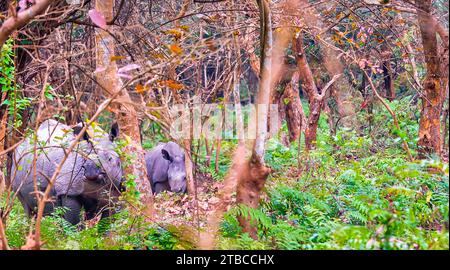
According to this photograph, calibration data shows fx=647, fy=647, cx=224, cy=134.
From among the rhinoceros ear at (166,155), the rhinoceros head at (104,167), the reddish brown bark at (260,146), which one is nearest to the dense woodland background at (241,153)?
the reddish brown bark at (260,146)

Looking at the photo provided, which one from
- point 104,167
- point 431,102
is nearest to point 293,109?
point 104,167

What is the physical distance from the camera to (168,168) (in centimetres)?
1283

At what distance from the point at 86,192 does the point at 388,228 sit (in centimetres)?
594

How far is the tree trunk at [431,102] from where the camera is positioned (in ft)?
23.4

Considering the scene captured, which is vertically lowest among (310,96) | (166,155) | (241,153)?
(166,155)

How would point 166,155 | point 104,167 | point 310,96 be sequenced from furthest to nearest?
point 166,155, point 310,96, point 104,167

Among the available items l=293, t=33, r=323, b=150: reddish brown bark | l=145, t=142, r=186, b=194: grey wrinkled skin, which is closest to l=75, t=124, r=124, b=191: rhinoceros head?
l=145, t=142, r=186, b=194: grey wrinkled skin

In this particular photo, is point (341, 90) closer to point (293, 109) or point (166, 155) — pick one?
point (293, 109)

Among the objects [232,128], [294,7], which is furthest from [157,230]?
[232,128]

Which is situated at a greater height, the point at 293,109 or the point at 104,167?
the point at 293,109

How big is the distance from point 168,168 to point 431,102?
256 inches

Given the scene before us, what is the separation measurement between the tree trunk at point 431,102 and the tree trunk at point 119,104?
3.29 m

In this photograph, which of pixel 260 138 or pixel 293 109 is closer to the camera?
pixel 260 138

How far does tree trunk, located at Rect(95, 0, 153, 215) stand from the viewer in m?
7.20
